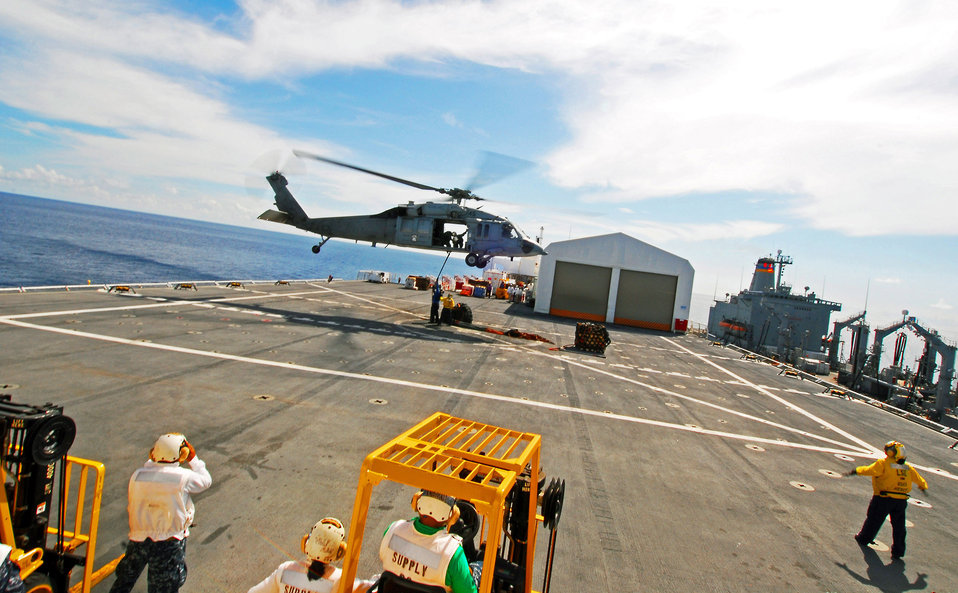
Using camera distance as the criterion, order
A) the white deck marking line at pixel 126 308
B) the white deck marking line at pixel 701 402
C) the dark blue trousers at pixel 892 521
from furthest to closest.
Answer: the white deck marking line at pixel 126 308
the white deck marking line at pixel 701 402
the dark blue trousers at pixel 892 521

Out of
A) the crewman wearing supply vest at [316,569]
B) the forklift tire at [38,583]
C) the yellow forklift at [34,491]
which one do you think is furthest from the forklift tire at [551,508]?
the forklift tire at [38,583]

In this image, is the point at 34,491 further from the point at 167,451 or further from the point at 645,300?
the point at 645,300

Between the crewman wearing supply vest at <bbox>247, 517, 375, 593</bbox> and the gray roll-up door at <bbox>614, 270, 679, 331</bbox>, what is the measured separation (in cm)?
3551

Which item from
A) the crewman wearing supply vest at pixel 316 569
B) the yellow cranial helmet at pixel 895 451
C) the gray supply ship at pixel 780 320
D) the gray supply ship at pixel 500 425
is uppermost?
the gray supply ship at pixel 780 320

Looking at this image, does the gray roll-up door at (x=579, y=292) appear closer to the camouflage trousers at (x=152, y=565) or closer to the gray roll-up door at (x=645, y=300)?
the gray roll-up door at (x=645, y=300)

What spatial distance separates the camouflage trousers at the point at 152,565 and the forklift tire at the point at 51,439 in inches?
39.8

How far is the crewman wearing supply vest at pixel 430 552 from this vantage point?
3.03m

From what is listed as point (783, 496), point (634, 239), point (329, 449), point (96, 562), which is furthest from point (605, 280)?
point (96, 562)

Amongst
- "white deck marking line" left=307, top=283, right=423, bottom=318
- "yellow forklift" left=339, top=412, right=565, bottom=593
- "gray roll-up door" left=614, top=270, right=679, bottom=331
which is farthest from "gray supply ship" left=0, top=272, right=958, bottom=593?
"gray roll-up door" left=614, top=270, right=679, bottom=331

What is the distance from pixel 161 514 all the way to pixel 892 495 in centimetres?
920

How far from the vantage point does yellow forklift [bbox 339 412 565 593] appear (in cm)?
310

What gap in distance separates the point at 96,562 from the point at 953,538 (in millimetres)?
12055

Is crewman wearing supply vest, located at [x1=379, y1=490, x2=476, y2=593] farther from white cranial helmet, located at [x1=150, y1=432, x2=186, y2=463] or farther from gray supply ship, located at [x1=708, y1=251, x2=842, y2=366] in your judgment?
gray supply ship, located at [x1=708, y1=251, x2=842, y2=366]

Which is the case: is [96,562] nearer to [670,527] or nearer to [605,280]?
[670,527]
